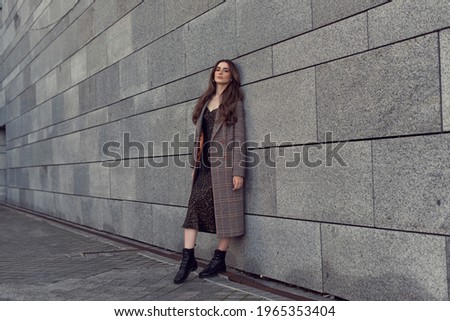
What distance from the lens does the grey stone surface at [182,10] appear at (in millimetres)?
5750

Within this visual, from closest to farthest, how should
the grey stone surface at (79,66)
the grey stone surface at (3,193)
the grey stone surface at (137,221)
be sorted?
the grey stone surface at (137,221), the grey stone surface at (79,66), the grey stone surface at (3,193)

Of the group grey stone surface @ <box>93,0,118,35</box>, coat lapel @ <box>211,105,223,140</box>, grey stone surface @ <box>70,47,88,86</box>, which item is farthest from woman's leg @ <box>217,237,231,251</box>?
grey stone surface @ <box>70,47,88,86</box>

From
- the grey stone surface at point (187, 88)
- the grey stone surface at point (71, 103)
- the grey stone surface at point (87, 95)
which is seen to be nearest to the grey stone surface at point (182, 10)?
the grey stone surface at point (187, 88)

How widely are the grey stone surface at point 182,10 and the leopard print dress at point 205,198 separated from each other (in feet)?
4.08

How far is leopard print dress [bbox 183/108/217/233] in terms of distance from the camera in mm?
5098

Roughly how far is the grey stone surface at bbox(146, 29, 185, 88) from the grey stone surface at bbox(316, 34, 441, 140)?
2411 millimetres

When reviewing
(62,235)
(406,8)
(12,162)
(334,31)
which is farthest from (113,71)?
(12,162)

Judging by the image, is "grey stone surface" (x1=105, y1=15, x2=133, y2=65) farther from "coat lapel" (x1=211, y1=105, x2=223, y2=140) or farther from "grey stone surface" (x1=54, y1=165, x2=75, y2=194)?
"coat lapel" (x1=211, y1=105, x2=223, y2=140)

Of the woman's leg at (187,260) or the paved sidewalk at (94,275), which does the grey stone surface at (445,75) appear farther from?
the woman's leg at (187,260)

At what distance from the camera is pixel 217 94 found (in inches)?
205

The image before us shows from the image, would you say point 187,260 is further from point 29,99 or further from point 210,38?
point 29,99

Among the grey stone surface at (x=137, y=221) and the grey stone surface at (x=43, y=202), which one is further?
the grey stone surface at (x=43, y=202)

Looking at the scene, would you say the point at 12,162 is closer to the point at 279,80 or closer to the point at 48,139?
the point at 48,139

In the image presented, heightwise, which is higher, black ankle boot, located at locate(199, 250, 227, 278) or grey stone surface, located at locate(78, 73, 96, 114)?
grey stone surface, located at locate(78, 73, 96, 114)
